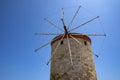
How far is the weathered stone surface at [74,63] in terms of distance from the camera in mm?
8977

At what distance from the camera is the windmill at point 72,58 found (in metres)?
9.02

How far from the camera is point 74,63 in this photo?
9.19 metres

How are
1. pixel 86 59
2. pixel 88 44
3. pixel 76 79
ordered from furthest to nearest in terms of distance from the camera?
pixel 88 44 < pixel 86 59 < pixel 76 79

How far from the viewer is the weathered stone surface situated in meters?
8.98

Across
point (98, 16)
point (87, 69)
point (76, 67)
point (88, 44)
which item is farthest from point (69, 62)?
point (98, 16)

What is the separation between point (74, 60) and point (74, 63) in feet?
0.59

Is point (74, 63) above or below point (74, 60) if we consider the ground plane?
below

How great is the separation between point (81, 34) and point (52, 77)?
10.9ft

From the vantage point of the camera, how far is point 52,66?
9.92 metres

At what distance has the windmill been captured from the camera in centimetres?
902

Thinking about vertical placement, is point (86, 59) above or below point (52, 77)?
above

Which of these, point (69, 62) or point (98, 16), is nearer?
point (69, 62)

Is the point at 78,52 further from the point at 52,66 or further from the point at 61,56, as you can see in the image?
the point at 52,66

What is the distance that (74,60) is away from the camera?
927cm
